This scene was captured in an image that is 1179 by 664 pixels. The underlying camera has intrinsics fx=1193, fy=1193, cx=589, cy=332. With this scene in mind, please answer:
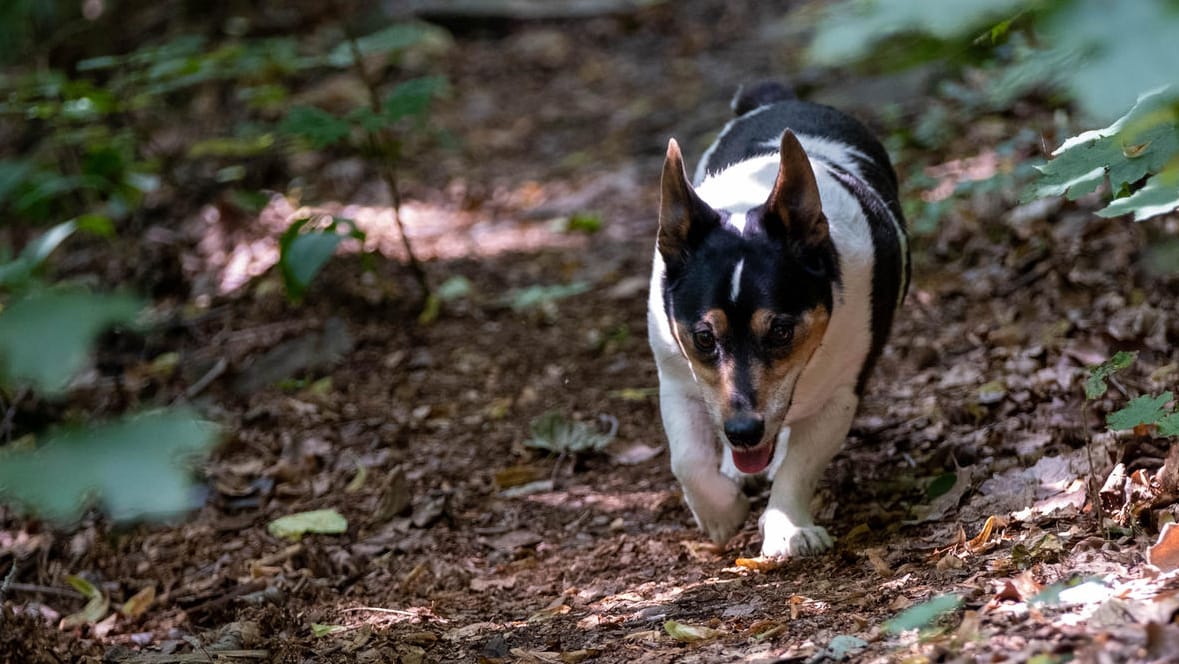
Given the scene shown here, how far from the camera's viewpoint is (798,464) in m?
4.49

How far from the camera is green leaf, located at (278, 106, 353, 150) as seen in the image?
6156mm

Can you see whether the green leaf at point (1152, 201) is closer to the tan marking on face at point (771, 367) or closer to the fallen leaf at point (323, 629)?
the tan marking on face at point (771, 367)

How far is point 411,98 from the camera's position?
6.41m

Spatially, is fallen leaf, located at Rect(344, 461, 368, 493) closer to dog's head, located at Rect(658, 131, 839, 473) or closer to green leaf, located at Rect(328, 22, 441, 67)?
dog's head, located at Rect(658, 131, 839, 473)

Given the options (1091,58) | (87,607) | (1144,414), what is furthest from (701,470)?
(87,607)

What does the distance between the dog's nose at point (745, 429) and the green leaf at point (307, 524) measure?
1.96 m

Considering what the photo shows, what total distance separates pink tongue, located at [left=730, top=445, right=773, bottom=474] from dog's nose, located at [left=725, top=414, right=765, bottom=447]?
0.18 m

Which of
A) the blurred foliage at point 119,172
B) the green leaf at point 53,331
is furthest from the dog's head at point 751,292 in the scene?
the green leaf at point 53,331

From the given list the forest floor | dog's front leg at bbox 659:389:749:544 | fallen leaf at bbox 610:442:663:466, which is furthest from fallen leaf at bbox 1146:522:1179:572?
fallen leaf at bbox 610:442:663:466

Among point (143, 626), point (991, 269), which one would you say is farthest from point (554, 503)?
point (991, 269)

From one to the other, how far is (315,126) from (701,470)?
9.81 feet

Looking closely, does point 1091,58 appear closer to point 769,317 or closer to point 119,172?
point 769,317

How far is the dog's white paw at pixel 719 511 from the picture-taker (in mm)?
4500

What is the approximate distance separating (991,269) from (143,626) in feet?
15.2
